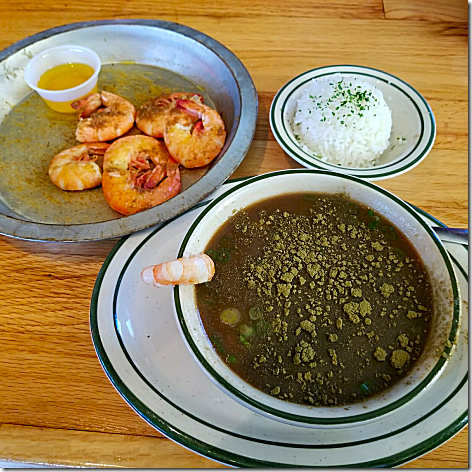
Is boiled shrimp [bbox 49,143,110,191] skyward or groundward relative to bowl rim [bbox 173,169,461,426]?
skyward

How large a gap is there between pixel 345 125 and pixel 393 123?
25 cm

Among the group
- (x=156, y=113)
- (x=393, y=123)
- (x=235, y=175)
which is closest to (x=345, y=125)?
(x=393, y=123)

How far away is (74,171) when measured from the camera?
152 cm

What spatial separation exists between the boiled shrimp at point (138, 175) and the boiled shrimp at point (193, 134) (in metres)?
0.06

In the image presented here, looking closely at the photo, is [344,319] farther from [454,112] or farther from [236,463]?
[454,112]

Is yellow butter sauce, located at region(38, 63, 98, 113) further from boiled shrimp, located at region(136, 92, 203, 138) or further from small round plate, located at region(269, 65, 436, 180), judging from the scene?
small round plate, located at region(269, 65, 436, 180)

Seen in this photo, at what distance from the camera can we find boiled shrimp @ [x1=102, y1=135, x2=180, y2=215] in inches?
56.9

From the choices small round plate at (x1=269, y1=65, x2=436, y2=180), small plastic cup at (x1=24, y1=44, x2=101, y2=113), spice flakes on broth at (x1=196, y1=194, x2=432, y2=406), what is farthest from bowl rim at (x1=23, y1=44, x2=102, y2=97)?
spice flakes on broth at (x1=196, y1=194, x2=432, y2=406)

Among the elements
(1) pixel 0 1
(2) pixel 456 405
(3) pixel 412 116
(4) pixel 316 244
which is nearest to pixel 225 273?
(4) pixel 316 244

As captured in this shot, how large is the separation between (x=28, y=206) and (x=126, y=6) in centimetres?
135

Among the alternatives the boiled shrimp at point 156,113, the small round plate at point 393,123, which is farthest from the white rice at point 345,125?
the boiled shrimp at point 156,113

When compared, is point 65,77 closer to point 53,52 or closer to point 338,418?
point 53,52

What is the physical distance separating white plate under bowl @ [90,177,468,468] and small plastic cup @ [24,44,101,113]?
1.01 m

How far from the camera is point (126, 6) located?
2189 mm
